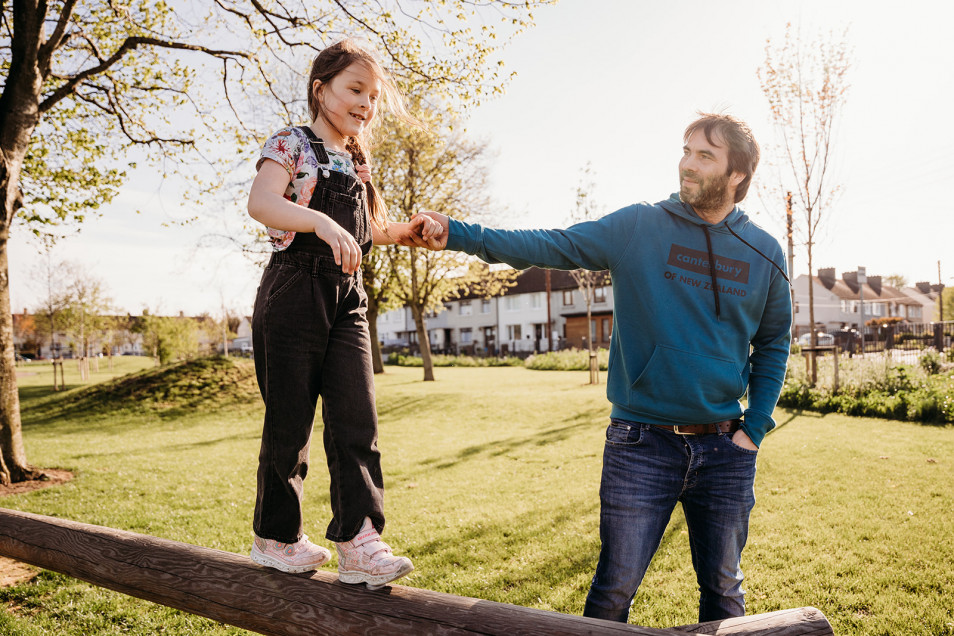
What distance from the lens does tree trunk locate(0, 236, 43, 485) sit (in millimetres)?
8195

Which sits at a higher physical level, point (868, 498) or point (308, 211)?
point (308, 211)

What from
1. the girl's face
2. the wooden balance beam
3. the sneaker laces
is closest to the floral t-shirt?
the girl's face

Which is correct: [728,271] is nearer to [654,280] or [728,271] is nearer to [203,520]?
[654,280]

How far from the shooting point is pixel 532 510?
686 centimetres

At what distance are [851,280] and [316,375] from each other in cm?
8154

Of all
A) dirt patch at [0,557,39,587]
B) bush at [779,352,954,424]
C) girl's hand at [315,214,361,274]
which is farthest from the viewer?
bush at [779,352,954,424]

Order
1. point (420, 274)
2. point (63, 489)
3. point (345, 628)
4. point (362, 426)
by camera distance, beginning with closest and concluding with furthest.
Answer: point (345, 628) → point (362, 426) → point (63, 489) → point (420, 274)

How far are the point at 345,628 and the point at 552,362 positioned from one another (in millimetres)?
28177

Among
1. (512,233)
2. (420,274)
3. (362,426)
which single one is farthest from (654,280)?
(420,274)

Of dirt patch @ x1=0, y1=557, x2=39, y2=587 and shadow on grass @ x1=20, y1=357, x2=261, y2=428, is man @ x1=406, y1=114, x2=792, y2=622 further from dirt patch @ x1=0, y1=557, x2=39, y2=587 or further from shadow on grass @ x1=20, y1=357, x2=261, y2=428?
shadow on grass @ x1=20, y1=357, x2=261, y2=428

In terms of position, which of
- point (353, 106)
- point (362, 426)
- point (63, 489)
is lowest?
point (63, 489)

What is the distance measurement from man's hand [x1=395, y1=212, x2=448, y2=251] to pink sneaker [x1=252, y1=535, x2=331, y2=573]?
1380 mm

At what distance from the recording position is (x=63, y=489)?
8312mm

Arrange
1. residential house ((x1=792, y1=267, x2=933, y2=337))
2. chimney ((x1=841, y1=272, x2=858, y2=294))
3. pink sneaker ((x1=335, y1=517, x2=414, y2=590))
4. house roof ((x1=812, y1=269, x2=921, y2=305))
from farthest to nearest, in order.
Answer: chimney ((x1=841, y1=272, x2=858, y2=294))
house roof ((x1=812, y1=269, x2=921, y2=305))
residential house ((x1=792, y1=267, x2=933, y2=337))
pink sneaker ((x1=335, y1=517, x2=414, y2=590))
